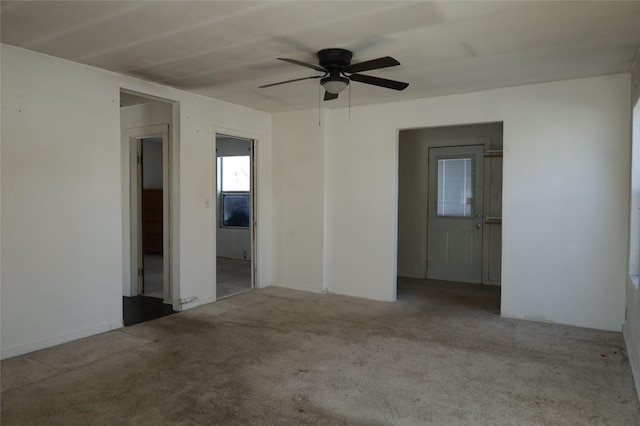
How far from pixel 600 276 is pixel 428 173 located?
2982 mm

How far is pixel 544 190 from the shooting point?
439 cm

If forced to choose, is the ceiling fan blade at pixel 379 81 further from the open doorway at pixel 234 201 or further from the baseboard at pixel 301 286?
the open doorway at pixel 234 201

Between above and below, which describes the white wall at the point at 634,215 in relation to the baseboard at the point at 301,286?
above

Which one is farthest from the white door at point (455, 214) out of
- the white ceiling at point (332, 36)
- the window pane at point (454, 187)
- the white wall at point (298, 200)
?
the white ceiling at point (332, 36)

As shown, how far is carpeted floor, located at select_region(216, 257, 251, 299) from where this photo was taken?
5809 millimetres

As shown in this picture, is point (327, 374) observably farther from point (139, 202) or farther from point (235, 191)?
point (235, 191)

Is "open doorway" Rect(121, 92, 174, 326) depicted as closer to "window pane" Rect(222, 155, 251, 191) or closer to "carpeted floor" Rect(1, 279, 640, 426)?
"carpeted floor" Rect(1, 279, 640, 426)

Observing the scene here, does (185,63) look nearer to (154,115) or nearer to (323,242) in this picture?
(154,115)

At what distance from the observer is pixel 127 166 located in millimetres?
5406

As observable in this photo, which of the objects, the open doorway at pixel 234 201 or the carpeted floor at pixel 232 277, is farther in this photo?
the open doorway at pixel 234 201

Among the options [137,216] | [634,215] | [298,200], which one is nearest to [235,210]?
[298,200]

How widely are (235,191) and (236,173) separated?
0.36 m

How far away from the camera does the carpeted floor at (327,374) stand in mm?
2582

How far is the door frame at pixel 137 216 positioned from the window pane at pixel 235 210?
3138 millimetres
